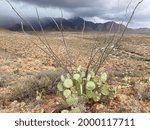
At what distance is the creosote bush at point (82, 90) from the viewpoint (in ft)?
17.1

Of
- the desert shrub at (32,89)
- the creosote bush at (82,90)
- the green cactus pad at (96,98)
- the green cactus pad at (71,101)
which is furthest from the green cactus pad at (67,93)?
the desert shrub at (32,89)

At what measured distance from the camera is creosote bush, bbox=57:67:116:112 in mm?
5207

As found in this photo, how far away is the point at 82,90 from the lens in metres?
5.38

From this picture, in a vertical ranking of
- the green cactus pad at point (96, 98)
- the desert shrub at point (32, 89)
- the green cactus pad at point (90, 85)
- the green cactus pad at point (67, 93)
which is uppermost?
the green cactus pad at point (90, 85)

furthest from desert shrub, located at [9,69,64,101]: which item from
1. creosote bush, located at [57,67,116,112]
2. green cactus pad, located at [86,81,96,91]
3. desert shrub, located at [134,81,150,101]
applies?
desert shrub, located at [134,81,150,101]

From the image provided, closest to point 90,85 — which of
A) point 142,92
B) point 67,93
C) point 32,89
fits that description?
point 67,93

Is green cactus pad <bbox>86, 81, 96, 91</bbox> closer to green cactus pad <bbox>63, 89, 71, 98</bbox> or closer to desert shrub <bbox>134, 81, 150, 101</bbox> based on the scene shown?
green cactus pad <bbox>63, 89, 71, 98</bbox>

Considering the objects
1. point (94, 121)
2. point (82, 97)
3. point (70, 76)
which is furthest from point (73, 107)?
point (94, 121)

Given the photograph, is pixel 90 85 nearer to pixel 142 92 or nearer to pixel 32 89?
pixel 142 92

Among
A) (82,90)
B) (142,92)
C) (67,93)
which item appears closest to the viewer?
(67,93)

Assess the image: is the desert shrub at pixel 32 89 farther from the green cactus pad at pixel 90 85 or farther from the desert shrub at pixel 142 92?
the desert shrub at pixel 142 92

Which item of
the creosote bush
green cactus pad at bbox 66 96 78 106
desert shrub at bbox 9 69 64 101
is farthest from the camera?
desert shrub at bbox 9 69 64 101

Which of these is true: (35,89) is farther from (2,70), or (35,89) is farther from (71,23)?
(71,23)

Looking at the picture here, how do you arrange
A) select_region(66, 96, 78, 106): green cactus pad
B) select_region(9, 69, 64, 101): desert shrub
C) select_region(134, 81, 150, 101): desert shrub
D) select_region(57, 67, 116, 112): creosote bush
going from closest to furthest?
select_region(66, 96, 78, 106): green cactus pad, select_region(57, 67, 116, 112): creosote bush, select_region(134, 81, 150, 101): desert shrub, select_region(9, 69, 64, 101): desert shrub
